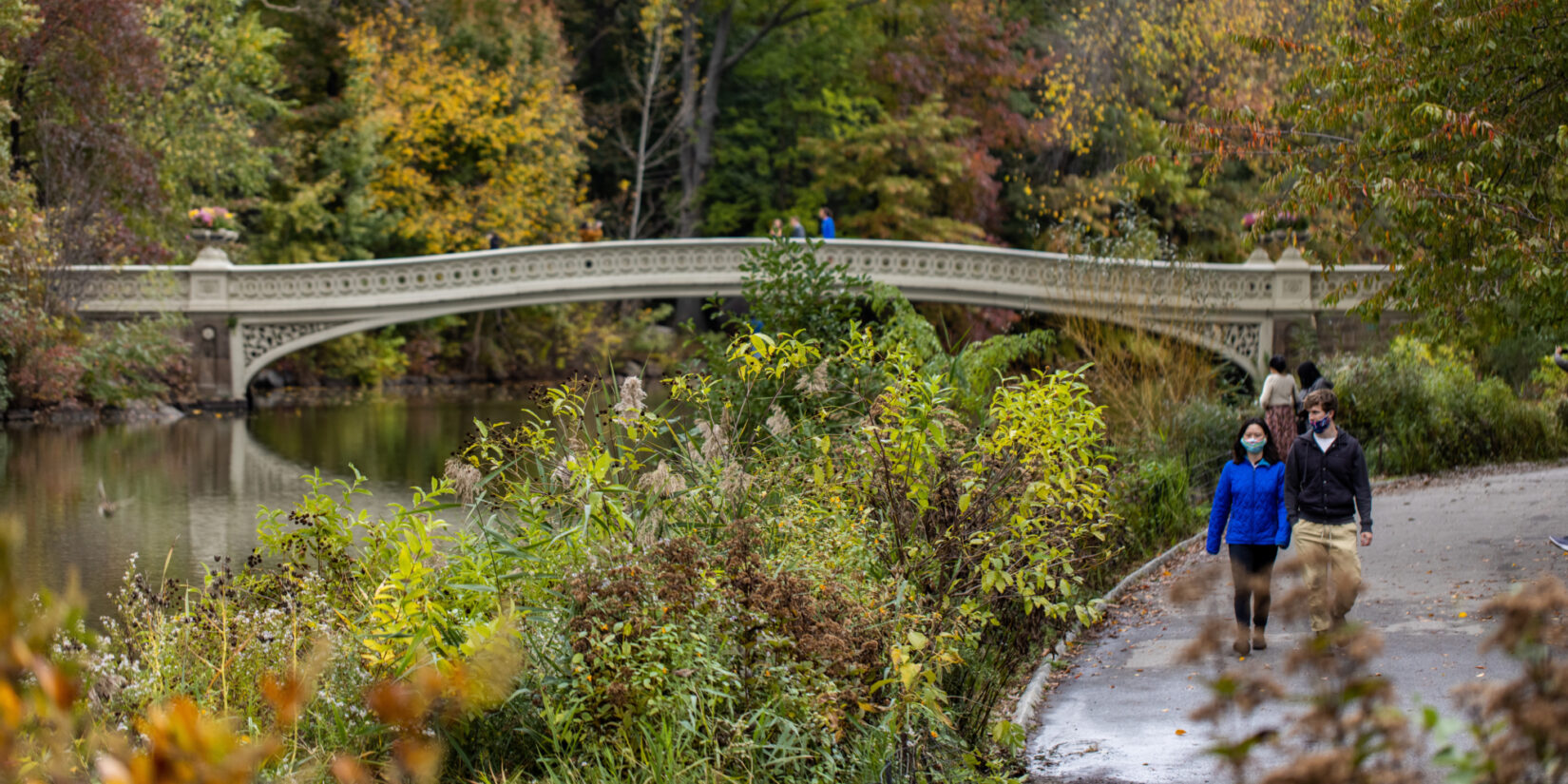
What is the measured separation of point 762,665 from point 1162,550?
254 inches

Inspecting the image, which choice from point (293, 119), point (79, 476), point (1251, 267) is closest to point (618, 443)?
point (79, 476)

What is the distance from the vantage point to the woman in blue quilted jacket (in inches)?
286

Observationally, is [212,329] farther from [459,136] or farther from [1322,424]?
[1322,424]

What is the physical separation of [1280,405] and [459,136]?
921 inches

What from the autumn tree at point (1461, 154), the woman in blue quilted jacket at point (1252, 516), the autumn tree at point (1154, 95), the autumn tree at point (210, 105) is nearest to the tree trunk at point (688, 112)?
the autumn tree at point (1154, 95)

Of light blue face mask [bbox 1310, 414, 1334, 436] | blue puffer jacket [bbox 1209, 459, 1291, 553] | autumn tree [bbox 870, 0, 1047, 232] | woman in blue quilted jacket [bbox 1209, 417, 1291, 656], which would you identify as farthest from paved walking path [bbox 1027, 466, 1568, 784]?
autumn tree [bbox 870, 0, 1047, 232]

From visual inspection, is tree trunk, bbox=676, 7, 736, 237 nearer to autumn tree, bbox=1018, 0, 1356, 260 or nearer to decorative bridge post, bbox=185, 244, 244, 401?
autumn tree, bbox=1018, 0, 1356, 260

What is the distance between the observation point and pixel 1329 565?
7.24 m

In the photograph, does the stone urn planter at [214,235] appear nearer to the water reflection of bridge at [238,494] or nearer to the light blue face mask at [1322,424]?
the water reflection of bridge at [238,494]

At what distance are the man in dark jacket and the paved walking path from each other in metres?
0.32

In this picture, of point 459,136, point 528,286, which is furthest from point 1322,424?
point 459,136

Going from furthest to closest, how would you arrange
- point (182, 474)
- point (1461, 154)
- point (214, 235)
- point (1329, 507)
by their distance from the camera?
point (214, 235), point (182, 474), point (1461, 154), point (1329, 507)

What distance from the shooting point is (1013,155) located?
33.8 metres

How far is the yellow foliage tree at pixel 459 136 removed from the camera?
103 feet
